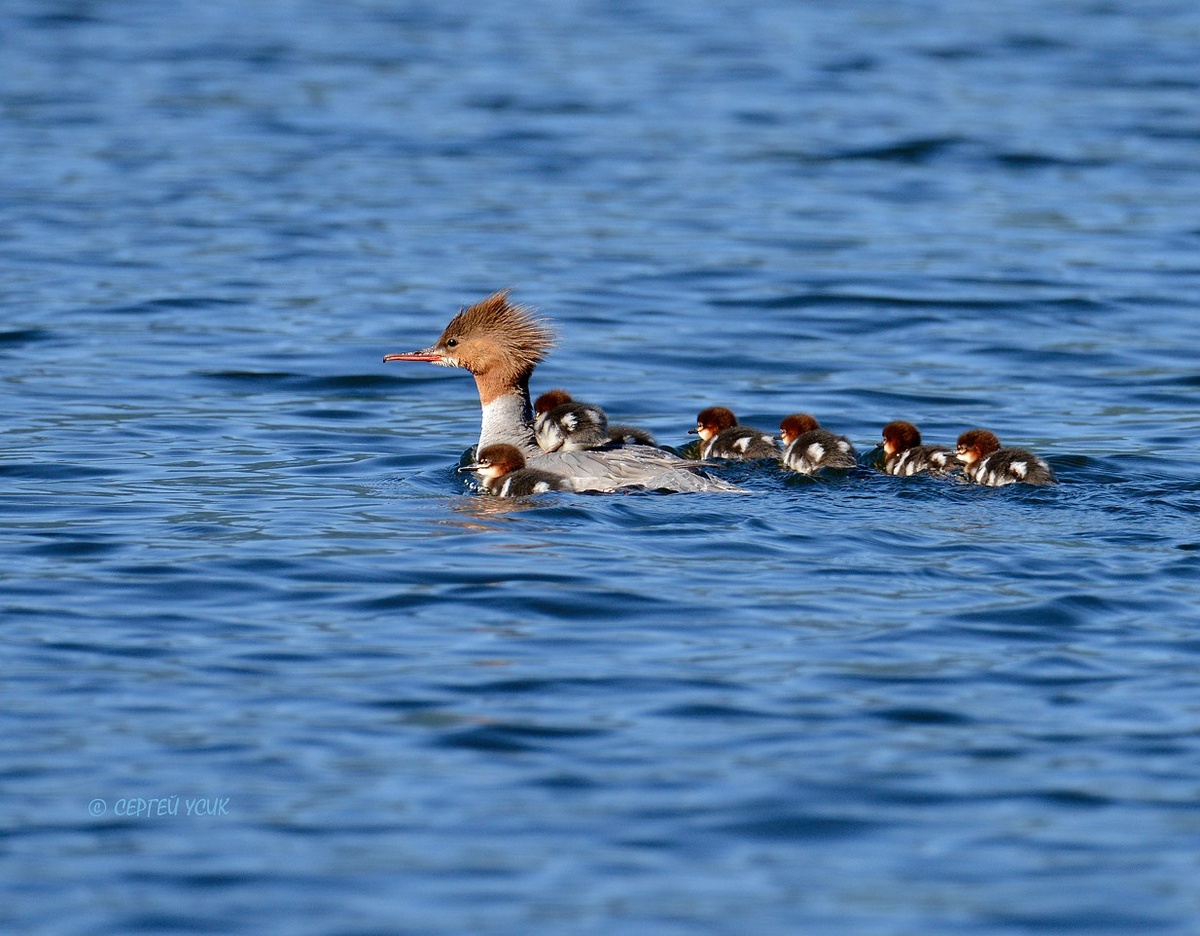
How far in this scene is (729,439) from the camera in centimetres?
1068

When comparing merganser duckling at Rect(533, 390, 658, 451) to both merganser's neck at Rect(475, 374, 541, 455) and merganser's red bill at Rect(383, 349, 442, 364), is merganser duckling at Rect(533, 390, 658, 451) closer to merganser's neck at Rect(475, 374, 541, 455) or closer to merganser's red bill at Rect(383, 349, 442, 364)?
merganser's neck at Rect(475, 374, 541, 455)

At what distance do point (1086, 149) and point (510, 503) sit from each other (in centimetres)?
1290

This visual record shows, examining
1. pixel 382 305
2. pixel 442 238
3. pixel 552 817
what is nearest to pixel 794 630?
pixel 552 817

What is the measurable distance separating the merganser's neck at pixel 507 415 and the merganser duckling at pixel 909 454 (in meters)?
1.86

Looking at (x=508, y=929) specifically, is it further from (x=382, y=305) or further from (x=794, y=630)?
(x=382, y=305)

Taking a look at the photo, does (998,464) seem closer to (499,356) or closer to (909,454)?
(909,454)

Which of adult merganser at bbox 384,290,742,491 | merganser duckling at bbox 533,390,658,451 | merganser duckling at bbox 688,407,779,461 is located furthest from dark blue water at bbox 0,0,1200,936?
merganser duckling at bbox 533,390,658,451

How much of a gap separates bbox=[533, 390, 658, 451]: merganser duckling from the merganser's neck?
0.08m

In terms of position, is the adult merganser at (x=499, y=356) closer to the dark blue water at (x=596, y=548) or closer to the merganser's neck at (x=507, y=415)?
the merganser's neck at (x=507, y=415)

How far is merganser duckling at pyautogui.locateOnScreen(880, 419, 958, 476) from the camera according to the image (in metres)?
10.1

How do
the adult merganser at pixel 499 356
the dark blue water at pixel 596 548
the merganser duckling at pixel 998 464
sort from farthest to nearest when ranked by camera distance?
the adult merganser at pixel 499 356
the merganser duckling at pixel 998 464
the dark blue water at pixel 596 548

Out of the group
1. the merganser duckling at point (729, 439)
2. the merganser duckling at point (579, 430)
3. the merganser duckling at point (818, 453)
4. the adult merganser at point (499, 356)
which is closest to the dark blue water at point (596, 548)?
the merganser duckling at point (818, 453)

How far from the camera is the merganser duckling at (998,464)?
377 inches

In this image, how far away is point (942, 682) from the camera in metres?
6.95
